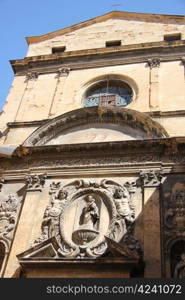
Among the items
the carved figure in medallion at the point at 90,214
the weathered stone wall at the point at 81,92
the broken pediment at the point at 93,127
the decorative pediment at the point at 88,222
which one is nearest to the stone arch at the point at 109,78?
the weathered stone wall at the point at 81,92

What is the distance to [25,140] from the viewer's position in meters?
11.4

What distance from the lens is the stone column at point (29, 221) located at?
8742 mm

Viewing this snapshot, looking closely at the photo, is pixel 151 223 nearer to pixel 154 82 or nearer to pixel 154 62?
pixel 154 82

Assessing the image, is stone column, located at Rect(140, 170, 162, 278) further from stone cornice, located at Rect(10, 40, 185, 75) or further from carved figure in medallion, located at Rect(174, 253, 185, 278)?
stone cornice, located at Rect(10, 40, 185, 75)

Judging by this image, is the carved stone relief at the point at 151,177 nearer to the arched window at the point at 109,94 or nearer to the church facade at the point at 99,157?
the church facade at the point at 99,157

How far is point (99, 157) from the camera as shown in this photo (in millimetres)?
10555

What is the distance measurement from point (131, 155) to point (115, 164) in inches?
20.7

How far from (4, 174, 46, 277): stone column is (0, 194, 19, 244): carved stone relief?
0.84ft

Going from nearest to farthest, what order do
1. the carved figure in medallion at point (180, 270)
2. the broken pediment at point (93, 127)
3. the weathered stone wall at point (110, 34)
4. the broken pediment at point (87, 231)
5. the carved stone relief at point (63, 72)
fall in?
the carved figure in medallion at point (180, 270) < the broken pediment at point (87, 231) < the broken pediment at point (93, 127) < the carved stone relief at point (63, 72) < the weathered stone wall at point (110, 34)

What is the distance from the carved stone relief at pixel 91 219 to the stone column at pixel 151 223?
27 cm

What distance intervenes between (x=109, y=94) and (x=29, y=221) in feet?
18.5

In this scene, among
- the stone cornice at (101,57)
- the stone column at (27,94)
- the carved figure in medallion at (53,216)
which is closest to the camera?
the carved figure in medallion at (53,216)

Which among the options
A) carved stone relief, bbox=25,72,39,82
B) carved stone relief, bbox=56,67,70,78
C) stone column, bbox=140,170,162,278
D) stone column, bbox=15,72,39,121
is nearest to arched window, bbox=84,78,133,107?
carved stone relief, bbox=56,67,70,78

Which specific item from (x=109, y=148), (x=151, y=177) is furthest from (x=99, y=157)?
(x=151, y=177)
